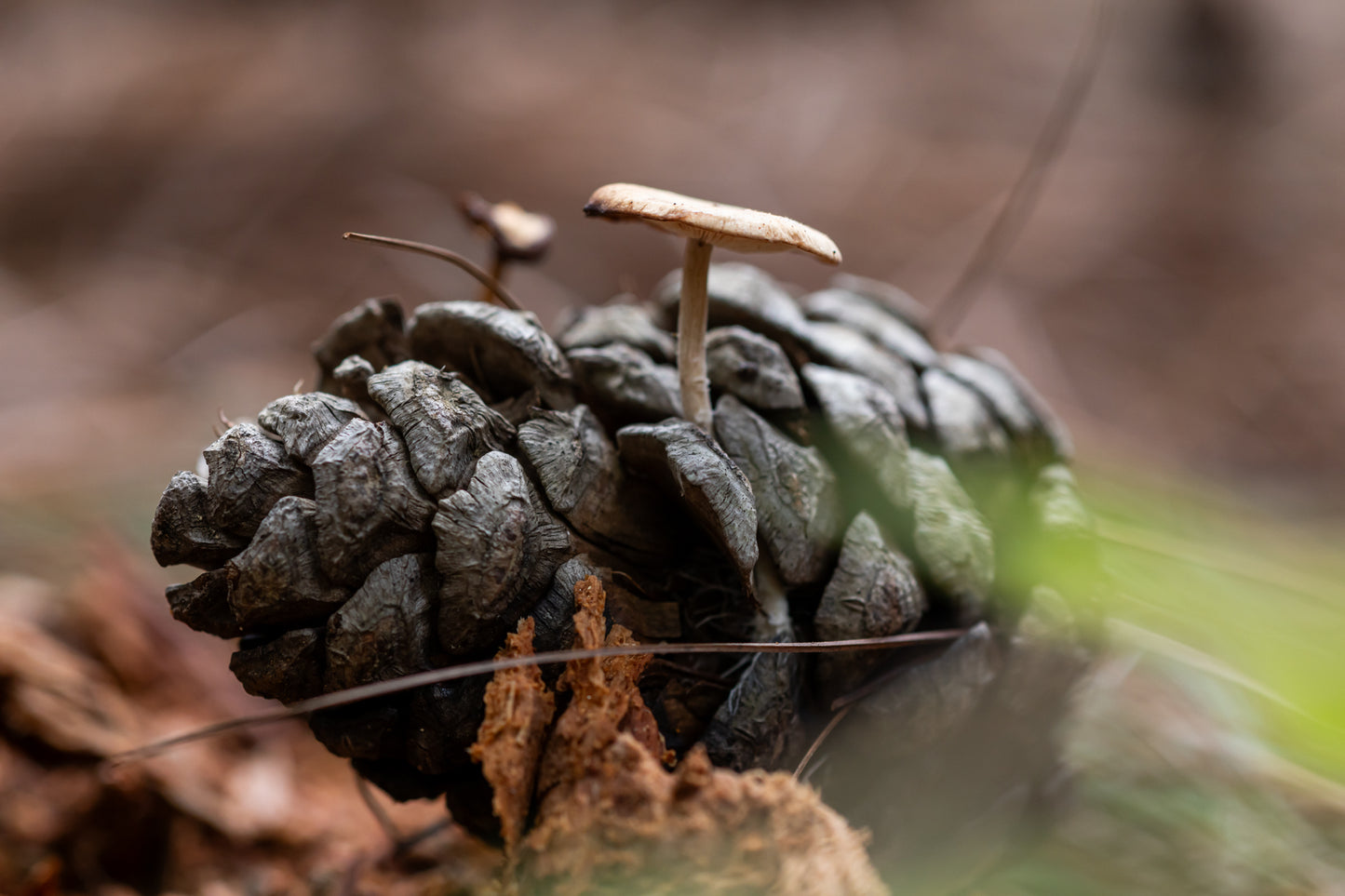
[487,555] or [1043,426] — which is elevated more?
[1043,426]

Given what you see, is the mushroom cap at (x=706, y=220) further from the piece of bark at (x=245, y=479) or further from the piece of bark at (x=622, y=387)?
the piece of bark at (x=245, y=479)

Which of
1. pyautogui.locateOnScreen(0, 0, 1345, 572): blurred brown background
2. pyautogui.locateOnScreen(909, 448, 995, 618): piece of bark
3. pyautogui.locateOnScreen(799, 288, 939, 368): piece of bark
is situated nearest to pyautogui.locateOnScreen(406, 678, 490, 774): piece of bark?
pyautogui.locateOnScreen(909, 448, 995, 618): piece of bark

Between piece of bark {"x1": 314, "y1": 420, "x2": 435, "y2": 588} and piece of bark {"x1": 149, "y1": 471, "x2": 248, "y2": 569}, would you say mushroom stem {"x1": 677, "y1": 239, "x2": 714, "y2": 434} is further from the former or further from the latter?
piece of bark {"x1": 149, "y1": 471, "x2": 248, "y2": 569}

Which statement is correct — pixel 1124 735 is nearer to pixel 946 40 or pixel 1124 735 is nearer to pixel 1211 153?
pixel 1211 153

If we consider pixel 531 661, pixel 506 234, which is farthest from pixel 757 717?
pixel 506 234

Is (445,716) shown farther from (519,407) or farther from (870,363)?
(870,363)

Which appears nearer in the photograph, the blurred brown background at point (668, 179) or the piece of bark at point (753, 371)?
the piece of bark at point (753, 371)

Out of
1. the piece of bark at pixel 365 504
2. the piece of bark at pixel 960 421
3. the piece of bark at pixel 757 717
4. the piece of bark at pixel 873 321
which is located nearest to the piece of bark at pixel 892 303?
the piece of bark at pixel 873 321

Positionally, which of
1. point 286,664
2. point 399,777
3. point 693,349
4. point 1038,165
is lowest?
point 399,777
